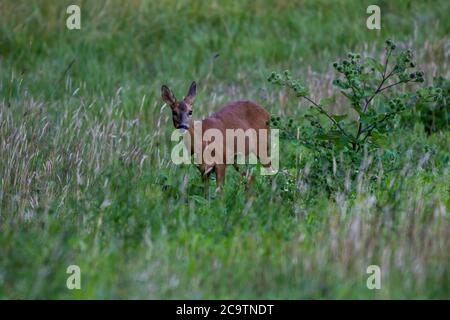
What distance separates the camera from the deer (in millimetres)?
7211

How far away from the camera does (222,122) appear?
313 inches

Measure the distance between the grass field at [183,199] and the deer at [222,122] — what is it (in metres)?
0.17

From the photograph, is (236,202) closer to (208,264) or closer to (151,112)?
(208,264)

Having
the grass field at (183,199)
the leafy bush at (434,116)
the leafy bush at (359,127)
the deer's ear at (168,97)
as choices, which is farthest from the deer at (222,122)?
the leafy bush at (434,116)

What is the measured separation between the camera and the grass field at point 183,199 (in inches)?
209

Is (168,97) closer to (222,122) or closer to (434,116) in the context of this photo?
(222,122)

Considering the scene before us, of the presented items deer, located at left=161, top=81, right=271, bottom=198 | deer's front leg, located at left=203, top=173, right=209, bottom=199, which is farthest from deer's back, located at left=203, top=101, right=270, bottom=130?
deer's front leg, located at left=203, top=173, right=209, bottom=199

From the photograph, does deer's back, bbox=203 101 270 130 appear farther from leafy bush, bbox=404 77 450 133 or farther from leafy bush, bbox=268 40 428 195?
leafy bush, bbox=404 77 450 133

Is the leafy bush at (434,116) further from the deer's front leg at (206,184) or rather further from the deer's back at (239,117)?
the deer's front leg at (206,184)

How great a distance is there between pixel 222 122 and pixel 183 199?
1.58 m

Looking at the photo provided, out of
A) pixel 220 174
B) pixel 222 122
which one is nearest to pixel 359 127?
pixel 220 174
